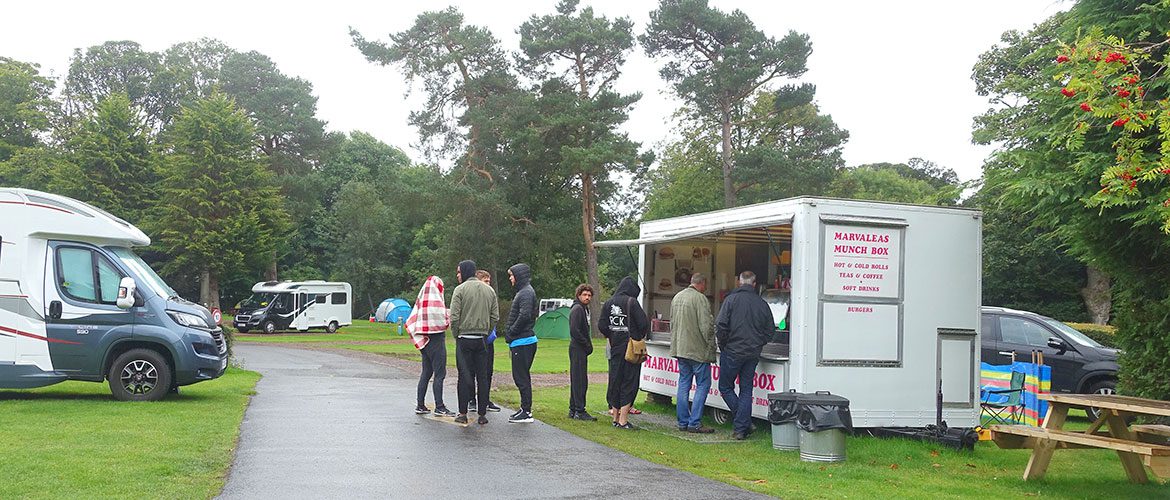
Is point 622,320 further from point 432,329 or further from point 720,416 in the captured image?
point 432,329

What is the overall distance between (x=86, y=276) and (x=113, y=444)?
179 inches

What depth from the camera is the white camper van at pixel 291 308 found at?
44969mm

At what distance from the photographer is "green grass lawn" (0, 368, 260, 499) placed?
7238 mm

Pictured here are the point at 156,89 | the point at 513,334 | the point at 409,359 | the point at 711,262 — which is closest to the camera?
the point at 513,334

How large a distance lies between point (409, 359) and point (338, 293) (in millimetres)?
21444

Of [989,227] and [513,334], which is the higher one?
[989,227]

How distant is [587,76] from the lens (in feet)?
139

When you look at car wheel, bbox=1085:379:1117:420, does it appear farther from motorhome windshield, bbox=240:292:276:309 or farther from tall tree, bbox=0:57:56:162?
tall tree, bbox=0:57:56:162

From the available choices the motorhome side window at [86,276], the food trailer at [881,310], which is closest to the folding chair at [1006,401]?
the food trailer at [881,310]

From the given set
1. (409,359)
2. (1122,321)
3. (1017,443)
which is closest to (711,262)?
(1122,321)

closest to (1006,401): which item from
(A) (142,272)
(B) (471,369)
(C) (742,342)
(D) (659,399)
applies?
(C) (742,342)

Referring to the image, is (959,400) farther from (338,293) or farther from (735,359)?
(338,293)

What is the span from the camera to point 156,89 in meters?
63.6

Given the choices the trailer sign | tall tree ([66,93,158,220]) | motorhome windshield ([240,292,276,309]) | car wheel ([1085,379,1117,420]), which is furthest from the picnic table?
tall tree ([66,93,158,220])
